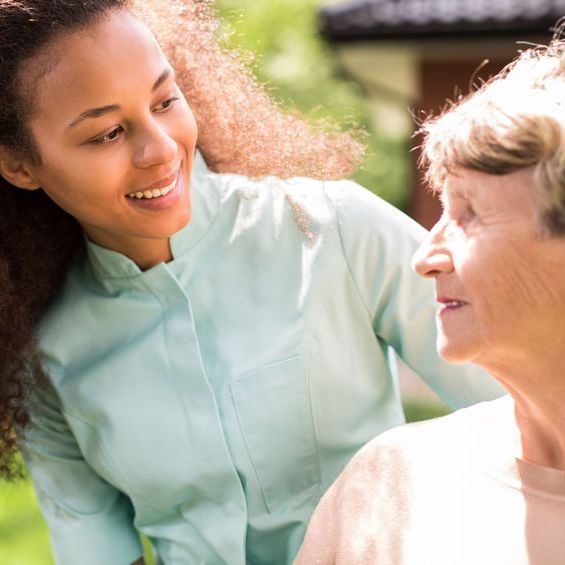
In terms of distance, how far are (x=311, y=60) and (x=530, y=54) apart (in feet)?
57.4

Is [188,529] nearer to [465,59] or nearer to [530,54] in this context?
[530,54]

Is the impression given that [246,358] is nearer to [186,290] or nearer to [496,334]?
[186,290]

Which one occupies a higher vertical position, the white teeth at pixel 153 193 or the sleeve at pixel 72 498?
the white teeth at pixel 153 193

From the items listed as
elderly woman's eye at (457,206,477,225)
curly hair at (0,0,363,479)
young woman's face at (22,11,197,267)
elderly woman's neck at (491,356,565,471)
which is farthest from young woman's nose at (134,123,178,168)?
elderly woman's neck at (491,356,565,471)

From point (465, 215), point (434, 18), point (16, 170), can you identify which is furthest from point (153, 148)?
point (434, 18)

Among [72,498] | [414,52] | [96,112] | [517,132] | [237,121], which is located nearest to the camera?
[517,132]

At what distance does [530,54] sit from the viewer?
2.20 meters

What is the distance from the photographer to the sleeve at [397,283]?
2.66m

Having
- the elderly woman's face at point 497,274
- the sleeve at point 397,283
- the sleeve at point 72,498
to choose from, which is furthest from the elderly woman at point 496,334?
the sleeve at point 72,498

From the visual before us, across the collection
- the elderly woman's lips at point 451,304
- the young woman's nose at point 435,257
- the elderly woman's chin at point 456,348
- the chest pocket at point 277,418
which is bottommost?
the chest pocket at point 277,418

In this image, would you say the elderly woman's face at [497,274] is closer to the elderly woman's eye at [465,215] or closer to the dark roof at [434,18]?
the elderly woman's eye at [465,215]

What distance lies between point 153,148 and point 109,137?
11 cm

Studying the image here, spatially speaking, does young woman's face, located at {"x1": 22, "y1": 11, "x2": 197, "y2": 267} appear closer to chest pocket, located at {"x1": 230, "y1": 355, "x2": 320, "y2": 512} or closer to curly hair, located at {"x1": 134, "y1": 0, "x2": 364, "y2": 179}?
curly hair, located at {"x1": 134, "y1": 0, "x2": 364, "y2": 179}

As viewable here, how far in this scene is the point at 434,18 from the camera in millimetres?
8672
